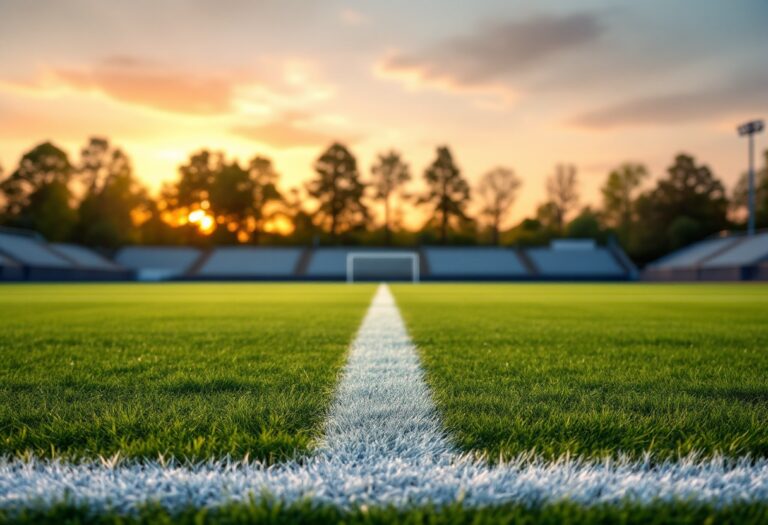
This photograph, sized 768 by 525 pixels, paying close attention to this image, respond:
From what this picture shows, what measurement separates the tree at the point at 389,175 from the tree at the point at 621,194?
20391 millimetres

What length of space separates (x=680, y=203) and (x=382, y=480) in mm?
55139

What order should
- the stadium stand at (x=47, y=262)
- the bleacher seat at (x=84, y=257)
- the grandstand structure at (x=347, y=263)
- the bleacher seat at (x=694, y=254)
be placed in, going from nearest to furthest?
the stadium stand at (x=47, y=262)
the bleacher seat at (x=84, y=257)
the bleacher seat at (x=694, y=254)
the grandstand structure at (x=347, y=263)

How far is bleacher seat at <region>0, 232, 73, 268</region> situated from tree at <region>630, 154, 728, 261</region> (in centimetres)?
4560

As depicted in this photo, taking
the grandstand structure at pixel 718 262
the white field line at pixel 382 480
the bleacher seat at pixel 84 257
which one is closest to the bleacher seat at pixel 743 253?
the grandstand structure at pixel 718 262

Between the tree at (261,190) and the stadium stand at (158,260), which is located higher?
the tree at (261,190)

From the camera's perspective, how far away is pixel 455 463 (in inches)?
47.2

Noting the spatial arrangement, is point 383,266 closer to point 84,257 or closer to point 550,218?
point 550,218

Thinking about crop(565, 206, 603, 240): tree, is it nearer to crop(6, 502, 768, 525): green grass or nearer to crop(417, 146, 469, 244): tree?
crop(417, 146, 469, 244): tree

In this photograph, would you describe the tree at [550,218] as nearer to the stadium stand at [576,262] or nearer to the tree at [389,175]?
the stadium stand at [576,262]

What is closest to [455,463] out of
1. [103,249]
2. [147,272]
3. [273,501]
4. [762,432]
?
[273,501]

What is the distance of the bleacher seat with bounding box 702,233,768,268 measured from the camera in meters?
31.3

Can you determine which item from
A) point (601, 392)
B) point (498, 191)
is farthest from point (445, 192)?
point (601, 392)

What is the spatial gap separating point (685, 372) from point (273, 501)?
2.27 meters

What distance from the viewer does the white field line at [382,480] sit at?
1.00 metres
